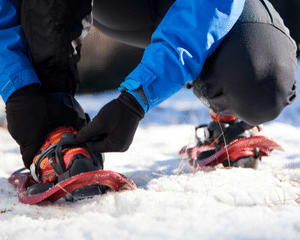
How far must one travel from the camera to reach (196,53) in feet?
3.32

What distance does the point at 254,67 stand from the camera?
1117 millimetres

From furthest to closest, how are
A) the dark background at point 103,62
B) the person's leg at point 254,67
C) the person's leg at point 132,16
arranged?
the dark background at point 103,62, the person's leg at point 132,16, the person's leg at point 254,67

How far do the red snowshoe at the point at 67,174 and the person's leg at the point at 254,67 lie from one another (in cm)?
45

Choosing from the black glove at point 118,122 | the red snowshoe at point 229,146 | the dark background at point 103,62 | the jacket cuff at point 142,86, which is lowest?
the dark background at point 103,62

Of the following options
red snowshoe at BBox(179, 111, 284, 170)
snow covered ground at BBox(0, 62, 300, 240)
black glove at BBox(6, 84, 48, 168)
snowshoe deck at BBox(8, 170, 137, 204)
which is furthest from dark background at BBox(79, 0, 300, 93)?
snowshoe deck at BBox(8, 170, 137, 204)

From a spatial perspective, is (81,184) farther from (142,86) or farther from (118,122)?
(142,86)

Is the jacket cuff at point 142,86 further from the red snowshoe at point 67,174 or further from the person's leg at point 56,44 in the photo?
the person's leg at point 56,44

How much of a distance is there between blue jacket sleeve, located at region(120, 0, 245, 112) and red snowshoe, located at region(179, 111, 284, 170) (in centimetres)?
50

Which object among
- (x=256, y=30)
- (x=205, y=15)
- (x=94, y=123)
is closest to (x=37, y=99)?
(x=94, y=123)

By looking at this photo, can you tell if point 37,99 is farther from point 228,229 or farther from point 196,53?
point 228,229

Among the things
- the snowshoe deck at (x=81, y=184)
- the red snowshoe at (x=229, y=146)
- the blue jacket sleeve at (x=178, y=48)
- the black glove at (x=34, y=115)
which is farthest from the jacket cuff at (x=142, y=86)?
the red snowshoe at (x=229, y=146)

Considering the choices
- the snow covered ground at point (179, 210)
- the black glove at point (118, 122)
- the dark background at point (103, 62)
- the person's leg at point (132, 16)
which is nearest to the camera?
the snow covered ground at point (179, 210)

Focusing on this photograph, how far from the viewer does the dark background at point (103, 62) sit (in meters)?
4.58

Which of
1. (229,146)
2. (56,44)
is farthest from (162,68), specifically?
(229,146)
